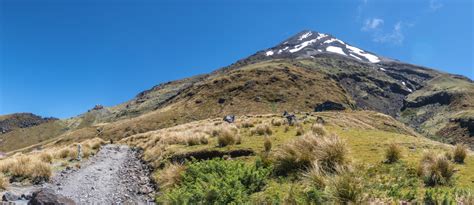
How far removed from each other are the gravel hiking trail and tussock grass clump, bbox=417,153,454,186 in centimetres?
964

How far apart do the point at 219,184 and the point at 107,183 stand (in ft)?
30.4

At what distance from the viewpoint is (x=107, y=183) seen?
18906mm

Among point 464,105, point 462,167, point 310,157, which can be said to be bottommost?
point 462,167

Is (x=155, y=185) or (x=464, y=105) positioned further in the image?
(x=464, y=105)

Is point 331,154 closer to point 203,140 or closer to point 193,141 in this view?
point 203,140

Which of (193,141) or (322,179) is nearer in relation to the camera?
(322,179)

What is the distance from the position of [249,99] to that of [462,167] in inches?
5204

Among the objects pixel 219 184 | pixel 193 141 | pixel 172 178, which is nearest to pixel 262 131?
pixel 193 141

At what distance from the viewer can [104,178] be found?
2025 cm

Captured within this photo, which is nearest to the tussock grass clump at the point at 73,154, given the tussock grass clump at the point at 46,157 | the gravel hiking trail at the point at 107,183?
the tussock grass clump at the point at 46,157

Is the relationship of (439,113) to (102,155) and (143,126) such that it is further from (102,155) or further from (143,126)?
(102,155)

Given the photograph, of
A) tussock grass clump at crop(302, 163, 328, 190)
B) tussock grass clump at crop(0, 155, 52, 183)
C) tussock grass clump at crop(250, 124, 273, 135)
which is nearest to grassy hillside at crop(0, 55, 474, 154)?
tussock grass clump at crop(250, 124, 273, 135)

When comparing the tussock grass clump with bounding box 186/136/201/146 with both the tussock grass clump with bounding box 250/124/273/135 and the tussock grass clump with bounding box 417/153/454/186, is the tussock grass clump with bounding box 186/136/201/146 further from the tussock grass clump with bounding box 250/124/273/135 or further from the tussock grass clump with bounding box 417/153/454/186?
the tussock grass clump with bounding box 417/153/454/186

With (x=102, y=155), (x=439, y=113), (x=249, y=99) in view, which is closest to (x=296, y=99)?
(x=249, y=99)
